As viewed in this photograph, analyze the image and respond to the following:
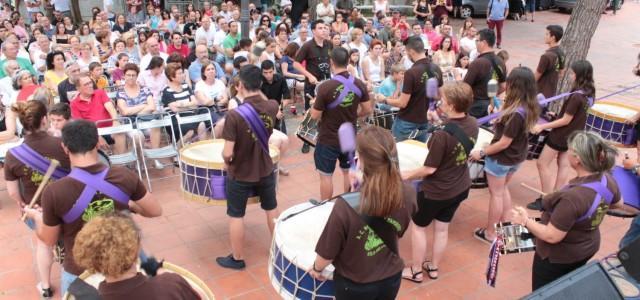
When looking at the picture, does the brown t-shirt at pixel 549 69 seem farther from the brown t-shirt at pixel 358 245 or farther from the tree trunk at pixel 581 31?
the brown t-shirt at pixel 358 245

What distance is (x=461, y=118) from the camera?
4.10m

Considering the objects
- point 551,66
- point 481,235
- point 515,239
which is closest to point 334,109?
point 481,235

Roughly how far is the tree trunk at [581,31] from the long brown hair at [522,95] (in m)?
3.88

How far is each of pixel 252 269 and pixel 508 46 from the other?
1458 cm

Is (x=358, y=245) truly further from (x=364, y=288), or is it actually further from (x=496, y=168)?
(x=496, y=168)

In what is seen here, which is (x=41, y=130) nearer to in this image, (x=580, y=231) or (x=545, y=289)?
(x=545, y=289)

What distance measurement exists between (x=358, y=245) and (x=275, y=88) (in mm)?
4290

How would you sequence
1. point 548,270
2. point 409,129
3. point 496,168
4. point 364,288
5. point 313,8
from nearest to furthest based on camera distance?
1. point 364,288
2. point 548,270
3. point 496,168
4. point 409,129
5. point 313,8

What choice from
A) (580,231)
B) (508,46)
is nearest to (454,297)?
(580,231)

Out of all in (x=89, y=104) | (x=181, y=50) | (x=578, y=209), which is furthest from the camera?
(x=181, y=50)

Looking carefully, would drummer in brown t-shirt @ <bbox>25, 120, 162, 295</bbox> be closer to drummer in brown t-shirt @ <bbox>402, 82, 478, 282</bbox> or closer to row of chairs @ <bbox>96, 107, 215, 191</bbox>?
drummer in brown t-shirt @ <bbox>402, 82, 478, 282</bbox>

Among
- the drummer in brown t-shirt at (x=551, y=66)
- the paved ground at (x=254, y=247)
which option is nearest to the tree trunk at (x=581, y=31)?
the drummer in brown t-shirt at (x=551, y=66)

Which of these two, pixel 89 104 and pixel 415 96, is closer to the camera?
pixel 415 96

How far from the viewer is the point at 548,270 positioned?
354 centimetres
